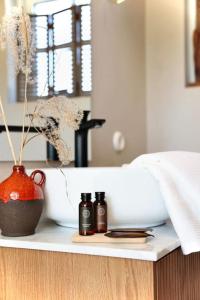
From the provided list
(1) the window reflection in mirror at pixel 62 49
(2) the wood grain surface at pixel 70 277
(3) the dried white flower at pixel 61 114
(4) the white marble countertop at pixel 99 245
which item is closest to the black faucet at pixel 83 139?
(1) the window reflection in mirror at pixel 62 49

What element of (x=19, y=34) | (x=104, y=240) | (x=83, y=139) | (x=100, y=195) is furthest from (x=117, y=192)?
(x=83, y=139)

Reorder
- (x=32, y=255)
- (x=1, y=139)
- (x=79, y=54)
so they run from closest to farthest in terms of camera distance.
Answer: (x=32, y=255)
(x=1, y=139)
(x=79, y=54)

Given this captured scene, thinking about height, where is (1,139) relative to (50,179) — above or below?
above

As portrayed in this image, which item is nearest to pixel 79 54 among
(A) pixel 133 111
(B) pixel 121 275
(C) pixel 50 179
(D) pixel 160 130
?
(A) pixel 133 111

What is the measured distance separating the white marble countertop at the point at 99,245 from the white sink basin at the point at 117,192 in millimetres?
55

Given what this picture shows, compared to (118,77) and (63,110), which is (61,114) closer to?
(63,110)

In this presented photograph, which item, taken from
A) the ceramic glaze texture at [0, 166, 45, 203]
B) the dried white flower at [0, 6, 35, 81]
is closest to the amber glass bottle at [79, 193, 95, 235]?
the ceramic glaze texture at [0, 166, 45, 203]

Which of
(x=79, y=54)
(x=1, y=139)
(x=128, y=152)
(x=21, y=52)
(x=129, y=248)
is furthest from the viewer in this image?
(x=128, y=152)

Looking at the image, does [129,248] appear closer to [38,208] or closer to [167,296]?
[167,296]

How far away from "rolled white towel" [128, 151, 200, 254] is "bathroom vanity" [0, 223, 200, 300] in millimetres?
38

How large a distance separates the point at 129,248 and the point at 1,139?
2.41 ft

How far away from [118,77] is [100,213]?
1.20 meters

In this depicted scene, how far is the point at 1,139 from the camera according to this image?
4.72ft

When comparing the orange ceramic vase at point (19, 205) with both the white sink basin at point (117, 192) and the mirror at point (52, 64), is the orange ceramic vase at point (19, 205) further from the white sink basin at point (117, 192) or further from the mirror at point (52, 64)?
the mirror at point (52, 64)
